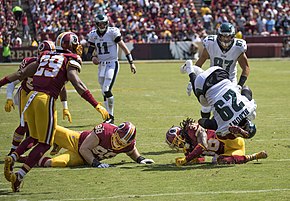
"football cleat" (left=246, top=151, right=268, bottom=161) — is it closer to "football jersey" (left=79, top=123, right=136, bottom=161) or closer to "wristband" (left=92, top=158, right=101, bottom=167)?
"football jersey" (left=79, top=123, right=136, bottom=161)

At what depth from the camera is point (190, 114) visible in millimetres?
12844

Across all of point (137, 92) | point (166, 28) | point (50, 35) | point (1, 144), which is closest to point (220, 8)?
point (166, 28)

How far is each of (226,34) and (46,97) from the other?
9.46 feet

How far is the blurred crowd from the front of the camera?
1206 inches

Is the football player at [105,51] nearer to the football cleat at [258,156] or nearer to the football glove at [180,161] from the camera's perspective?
the football glove at [180,161]

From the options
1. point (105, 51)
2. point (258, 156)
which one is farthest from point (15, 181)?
point (105, 51)

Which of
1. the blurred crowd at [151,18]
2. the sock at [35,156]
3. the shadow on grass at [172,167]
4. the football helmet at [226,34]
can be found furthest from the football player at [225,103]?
the blurred crowd at [151,18]

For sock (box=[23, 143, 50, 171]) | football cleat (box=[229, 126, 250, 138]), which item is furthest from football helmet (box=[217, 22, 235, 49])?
sock (box=[23, 143, 50, 171])

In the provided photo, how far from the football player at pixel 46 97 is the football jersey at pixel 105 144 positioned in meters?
0.89

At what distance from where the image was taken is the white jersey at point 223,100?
7.67 meters

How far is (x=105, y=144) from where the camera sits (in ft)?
25.6

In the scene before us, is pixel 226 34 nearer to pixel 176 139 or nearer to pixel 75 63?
pixel 176 139

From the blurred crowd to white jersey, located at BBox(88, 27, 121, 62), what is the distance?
55.4 feet

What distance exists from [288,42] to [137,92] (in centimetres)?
1497
